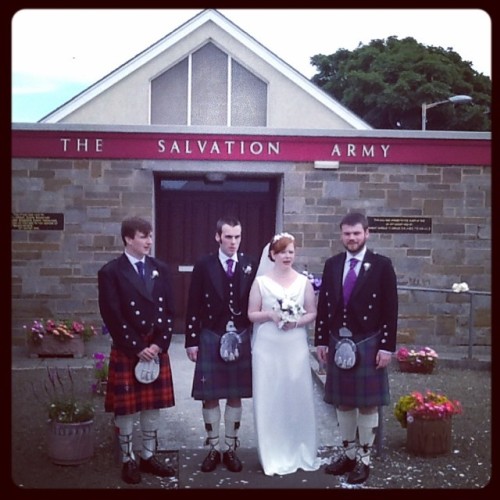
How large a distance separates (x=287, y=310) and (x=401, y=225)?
4.36 metres

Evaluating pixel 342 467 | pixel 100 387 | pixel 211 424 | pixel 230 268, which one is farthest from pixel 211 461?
pixel 100 387

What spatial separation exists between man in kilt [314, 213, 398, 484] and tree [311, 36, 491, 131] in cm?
1011

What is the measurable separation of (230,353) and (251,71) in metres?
8.05

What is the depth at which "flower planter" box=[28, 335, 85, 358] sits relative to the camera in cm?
752

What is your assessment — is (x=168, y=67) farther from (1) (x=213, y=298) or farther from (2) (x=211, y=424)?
(2) (x=211, y=424)

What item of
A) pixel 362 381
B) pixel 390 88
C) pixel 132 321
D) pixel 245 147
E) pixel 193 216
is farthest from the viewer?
pixel 390 88

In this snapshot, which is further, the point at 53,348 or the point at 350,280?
the point at 53,348

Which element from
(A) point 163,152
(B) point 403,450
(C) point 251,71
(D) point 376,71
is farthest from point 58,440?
(D) point 376,71

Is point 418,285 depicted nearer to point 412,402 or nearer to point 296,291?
point 412,402

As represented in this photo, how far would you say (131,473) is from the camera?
14.2ft

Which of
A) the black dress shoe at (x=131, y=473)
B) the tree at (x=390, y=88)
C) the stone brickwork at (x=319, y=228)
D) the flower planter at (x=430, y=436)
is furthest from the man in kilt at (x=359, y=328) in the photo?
the tree at (x=390, y=88)

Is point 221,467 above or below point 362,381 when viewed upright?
below

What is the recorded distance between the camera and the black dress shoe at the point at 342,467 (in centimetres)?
444

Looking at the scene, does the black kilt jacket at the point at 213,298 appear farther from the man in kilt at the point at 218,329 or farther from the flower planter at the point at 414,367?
the flower planter at the point at 414,367
